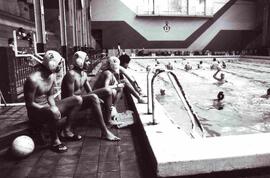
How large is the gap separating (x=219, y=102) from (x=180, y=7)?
62.9 ft

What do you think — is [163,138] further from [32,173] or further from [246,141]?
[32,173]

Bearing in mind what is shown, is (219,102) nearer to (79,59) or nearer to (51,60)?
(79,59)

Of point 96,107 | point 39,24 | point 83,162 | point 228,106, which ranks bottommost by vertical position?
point 228,106

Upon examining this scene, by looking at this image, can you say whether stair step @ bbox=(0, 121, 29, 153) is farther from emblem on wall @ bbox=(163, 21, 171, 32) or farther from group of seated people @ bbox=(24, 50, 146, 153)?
emblem on wall @ bbox=(163, 21, 171, 32)

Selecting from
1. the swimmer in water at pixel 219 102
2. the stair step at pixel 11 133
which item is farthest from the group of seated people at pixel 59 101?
the swimmer in water at pixel 219 102

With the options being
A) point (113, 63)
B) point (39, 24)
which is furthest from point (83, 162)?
point (39, 24)

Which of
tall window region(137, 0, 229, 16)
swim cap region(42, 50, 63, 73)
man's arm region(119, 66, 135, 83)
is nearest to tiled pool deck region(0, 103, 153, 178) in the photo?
swim cap region(42, 50, 63, 73)

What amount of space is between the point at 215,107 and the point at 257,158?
4.98 meters

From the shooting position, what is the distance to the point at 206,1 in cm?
2569

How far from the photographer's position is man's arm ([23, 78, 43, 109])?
2857 millimetres

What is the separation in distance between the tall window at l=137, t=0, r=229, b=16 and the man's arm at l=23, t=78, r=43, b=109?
74.0 ft

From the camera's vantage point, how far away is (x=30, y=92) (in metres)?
2.87

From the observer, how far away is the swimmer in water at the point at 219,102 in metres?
7.35

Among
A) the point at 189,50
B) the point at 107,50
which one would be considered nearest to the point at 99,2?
the point at 107,50
